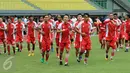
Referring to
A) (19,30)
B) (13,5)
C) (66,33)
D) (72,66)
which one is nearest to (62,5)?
(13,5)

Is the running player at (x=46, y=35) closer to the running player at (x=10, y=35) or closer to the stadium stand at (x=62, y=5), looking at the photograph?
the running player at (x=10, y=35)

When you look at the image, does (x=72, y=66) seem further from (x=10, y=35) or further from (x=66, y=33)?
(x=10, y=35)

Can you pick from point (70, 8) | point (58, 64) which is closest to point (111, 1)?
point (70, 8)

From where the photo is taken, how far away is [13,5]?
50.2 m

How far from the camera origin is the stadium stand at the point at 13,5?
163 ft

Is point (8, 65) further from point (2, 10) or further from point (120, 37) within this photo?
point (2, 10)

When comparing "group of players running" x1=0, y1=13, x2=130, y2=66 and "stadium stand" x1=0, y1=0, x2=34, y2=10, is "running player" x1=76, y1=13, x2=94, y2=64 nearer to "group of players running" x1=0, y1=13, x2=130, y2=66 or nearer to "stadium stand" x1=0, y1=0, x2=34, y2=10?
"group of players running" x1=0, y1=13, x2=130, y2=66

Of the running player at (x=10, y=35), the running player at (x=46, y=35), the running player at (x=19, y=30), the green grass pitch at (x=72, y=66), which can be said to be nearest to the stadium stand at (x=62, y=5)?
the running player at (x=19, y=30)

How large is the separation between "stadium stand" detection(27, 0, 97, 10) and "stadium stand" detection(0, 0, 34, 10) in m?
2.00

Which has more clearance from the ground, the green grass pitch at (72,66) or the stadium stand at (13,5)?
the green grass pitch at (72,66)

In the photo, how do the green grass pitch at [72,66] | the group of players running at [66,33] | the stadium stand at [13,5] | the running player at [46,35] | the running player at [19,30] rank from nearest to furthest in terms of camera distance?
the green grass pitch at [72,66] < the group of players running at [66,33] < the running player at [46,35] < the running player at [19,30] < the stadium stand at [13,5]

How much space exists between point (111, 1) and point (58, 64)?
44073mm

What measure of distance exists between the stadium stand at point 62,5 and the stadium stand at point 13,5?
6.56 ft

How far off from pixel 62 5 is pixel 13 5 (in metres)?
6.74
